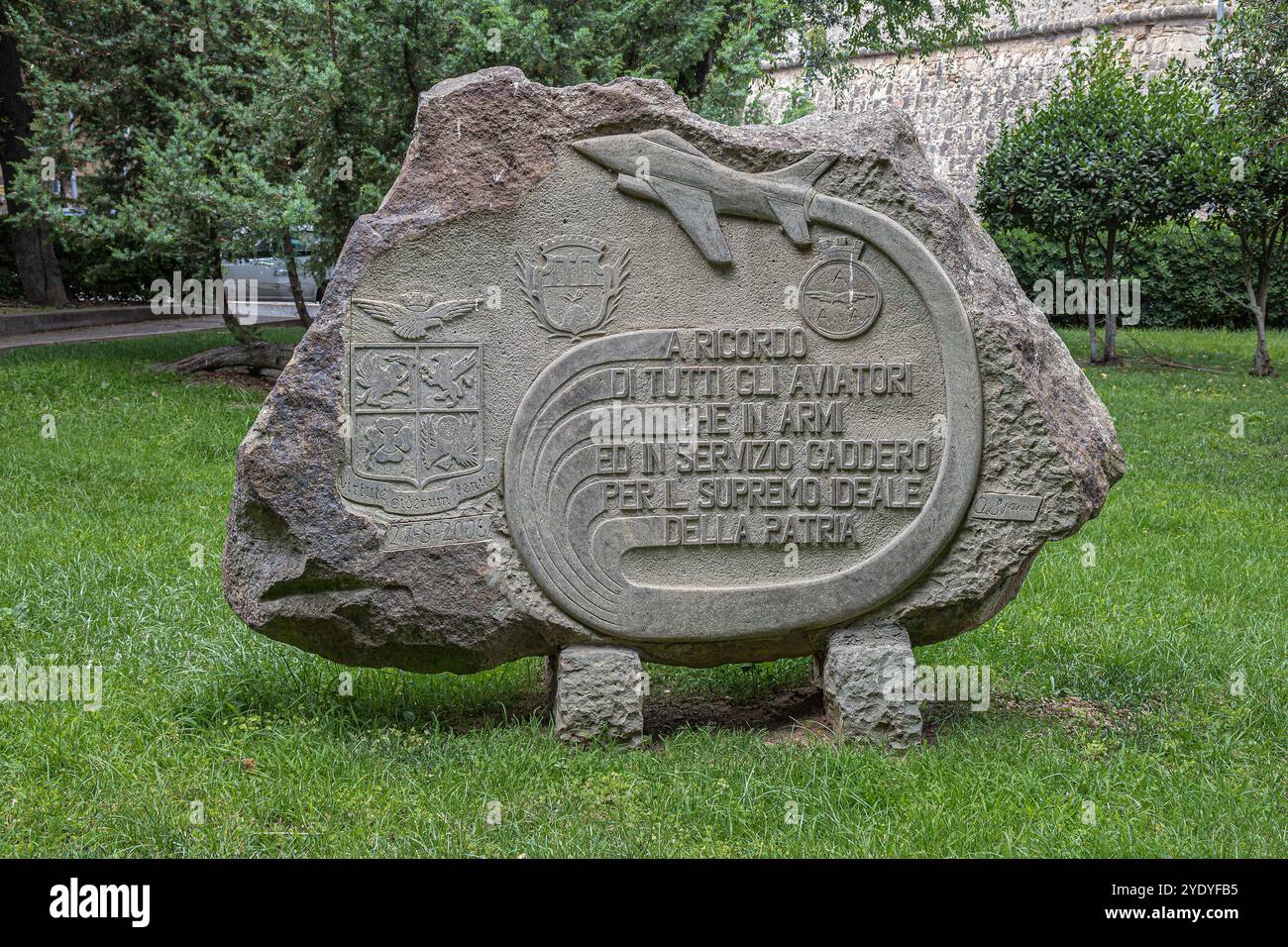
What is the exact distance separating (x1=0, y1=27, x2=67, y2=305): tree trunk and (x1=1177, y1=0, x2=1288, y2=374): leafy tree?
11.7 meters

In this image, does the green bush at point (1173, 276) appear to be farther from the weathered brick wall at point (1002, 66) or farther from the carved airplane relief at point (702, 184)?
the carved airplane relief at point (702, 184)

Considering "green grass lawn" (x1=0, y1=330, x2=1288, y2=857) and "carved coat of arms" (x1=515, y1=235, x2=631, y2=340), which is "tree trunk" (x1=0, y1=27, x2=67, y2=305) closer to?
"green grass lawn" (x1=0, y1=330, x2=1288, y2=857)

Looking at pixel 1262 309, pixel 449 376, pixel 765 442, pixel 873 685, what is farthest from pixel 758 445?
pixel 1262 309

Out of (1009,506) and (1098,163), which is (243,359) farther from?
(1098,163)

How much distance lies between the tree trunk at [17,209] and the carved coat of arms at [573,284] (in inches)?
396

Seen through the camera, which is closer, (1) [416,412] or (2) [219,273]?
(1) [416,412]

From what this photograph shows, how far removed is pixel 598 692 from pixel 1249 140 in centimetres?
838

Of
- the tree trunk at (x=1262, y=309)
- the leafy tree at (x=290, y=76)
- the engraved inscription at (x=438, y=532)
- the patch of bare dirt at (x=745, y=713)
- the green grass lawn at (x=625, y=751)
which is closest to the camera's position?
the green grass lawn at (x=625, y=751)

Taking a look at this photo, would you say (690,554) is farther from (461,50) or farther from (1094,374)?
(1094,374)

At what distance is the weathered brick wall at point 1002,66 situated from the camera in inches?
923

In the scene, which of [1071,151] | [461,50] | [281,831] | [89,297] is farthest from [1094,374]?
[89,297]

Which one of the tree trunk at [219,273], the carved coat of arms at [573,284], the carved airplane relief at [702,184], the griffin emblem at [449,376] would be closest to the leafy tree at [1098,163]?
the tree trunk at [219,273]

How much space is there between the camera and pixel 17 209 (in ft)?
48.1

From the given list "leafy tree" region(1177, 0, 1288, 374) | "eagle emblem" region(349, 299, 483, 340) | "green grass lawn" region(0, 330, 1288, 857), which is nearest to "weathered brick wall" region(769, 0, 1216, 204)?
"leafy tree" region(1177, 0, 1288, 374)
